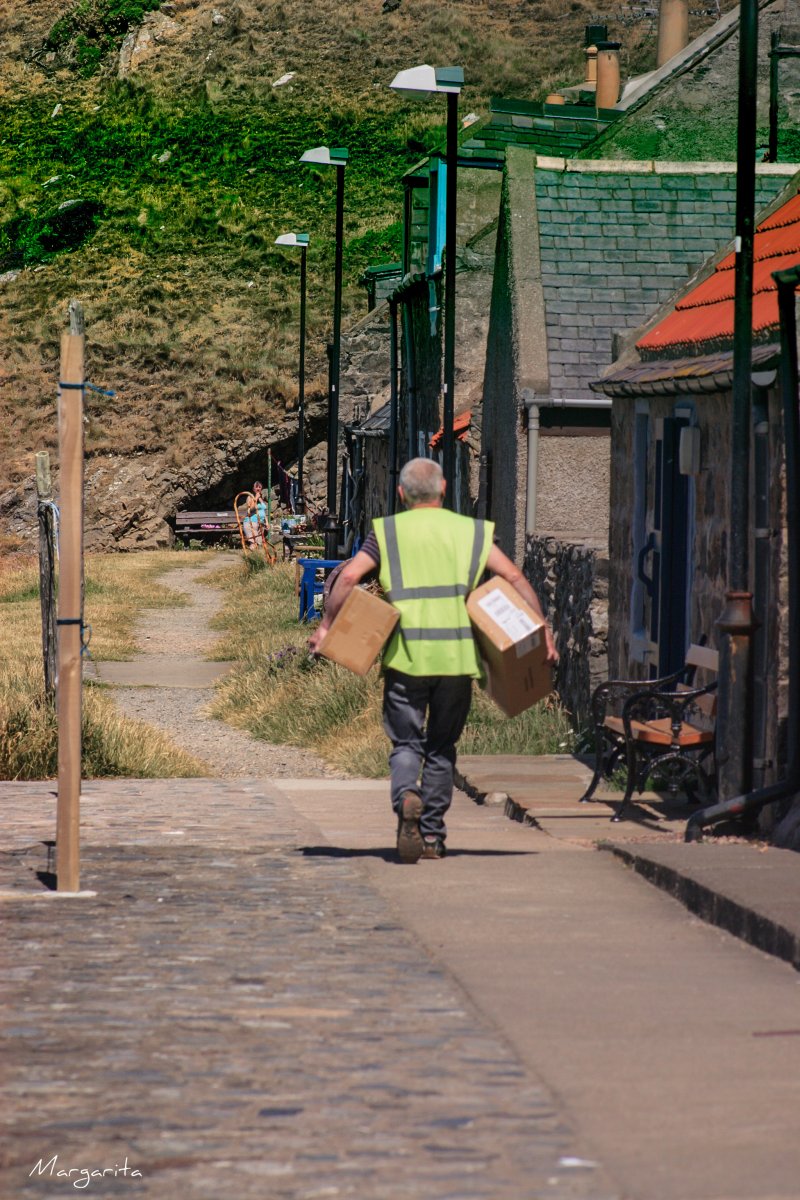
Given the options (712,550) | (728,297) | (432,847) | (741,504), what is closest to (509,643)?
(432,847)

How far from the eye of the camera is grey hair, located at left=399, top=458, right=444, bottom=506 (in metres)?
8.33

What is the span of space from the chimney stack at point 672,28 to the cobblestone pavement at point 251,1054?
24356 mm

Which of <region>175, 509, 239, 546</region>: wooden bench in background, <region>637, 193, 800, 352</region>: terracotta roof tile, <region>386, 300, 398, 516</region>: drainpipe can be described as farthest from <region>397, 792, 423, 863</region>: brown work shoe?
<region>175, 509, 239, 546</region>: wooden bench in background

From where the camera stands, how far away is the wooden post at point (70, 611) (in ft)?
24.7

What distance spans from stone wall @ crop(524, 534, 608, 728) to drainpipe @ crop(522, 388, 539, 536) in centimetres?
99

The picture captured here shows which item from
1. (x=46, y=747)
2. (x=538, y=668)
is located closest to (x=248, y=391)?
(x=46, y=747)

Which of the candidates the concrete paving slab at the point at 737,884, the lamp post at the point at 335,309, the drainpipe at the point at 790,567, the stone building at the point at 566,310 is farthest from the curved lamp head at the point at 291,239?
the concrete paving slab at the point at 737,884

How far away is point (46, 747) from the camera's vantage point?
1305 cm

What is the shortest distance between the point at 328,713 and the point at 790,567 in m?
7.75

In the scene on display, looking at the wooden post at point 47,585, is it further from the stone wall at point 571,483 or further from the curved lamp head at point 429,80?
the stone wall at point 571,483

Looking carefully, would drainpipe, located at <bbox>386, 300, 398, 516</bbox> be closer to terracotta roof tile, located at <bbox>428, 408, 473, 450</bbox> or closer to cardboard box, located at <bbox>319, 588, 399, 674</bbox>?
terracotta roof tile, located at <bbox>428, 408, 473, 450</bbox>

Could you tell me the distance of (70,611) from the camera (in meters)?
7.68

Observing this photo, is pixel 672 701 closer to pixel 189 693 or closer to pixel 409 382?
pixel 189 693

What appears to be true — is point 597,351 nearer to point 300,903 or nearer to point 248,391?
point 300,903
